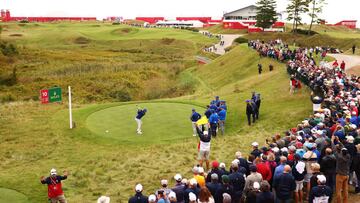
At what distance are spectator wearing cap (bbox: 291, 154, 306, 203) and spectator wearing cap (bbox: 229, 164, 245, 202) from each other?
1.88 m

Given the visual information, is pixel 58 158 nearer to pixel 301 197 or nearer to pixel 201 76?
pixel 301 197

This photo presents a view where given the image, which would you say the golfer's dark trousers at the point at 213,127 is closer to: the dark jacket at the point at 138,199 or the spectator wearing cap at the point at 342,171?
the spectator wearing cap at the point at 342,171

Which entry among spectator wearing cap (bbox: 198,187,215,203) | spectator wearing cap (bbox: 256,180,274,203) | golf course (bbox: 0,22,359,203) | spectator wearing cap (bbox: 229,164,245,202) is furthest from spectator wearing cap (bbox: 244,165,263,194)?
golf course (bbox: 0,22,359,203)

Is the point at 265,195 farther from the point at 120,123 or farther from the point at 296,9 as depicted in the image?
the point at 296,9

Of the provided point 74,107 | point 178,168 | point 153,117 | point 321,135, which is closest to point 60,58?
point 74,107

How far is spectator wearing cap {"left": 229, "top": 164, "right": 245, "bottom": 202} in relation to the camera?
1188 centimetres

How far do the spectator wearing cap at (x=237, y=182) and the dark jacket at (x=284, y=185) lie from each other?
3.44 ft

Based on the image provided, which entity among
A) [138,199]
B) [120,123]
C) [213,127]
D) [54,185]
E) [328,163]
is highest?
[328,163]

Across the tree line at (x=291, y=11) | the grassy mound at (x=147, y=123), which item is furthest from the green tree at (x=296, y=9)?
the grassy mound at (x=147, y=123)

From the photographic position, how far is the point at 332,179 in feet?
42.9

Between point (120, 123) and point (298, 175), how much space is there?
49.5 feet

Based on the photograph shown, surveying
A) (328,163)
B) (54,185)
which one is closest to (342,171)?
(328,163)

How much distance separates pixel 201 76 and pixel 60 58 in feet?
85.4

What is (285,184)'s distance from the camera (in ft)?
38.6
